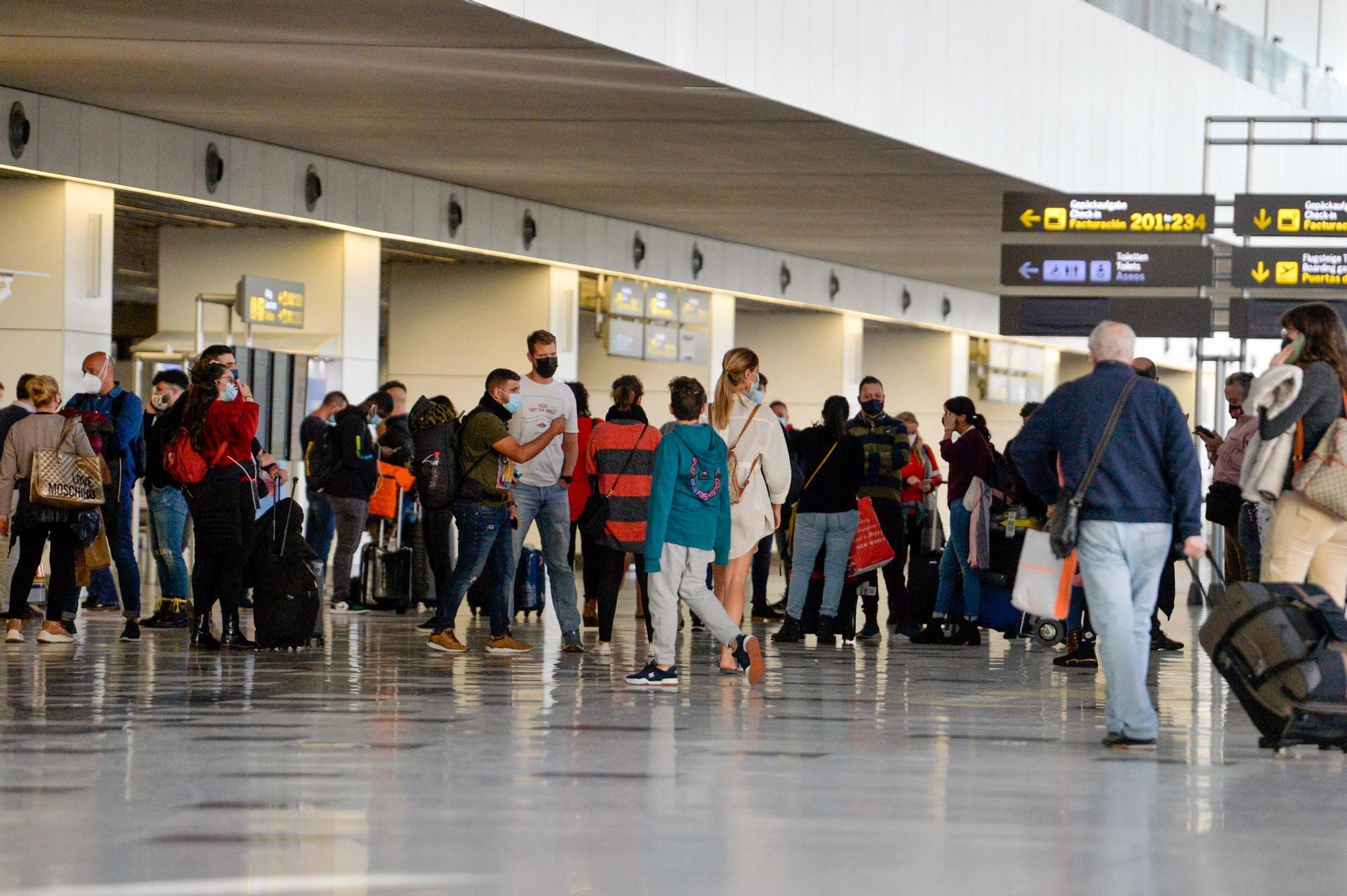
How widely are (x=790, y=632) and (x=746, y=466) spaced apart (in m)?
2.33

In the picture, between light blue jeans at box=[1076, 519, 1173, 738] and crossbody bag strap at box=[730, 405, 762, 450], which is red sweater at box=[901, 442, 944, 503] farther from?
light blue jeans at box=[1076, 519, 1173, 738]

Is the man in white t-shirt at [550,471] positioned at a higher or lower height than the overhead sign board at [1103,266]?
lower

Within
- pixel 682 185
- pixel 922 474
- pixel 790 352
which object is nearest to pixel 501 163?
pixel 682 185

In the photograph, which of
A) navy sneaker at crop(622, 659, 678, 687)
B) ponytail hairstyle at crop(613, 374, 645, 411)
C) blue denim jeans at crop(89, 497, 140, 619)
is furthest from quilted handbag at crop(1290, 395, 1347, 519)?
blue denim jeans at crop(89, 497, 140, 619)

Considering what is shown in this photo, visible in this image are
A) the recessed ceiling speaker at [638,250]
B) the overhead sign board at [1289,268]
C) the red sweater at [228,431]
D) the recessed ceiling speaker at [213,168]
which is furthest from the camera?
the recessed ceiling speaker at [638,250]

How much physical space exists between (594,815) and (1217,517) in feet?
18.1

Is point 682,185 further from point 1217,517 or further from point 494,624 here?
point 1217,517

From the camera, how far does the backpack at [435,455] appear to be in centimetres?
1302

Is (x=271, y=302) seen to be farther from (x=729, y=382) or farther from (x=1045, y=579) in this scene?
(x=1045, y=579)

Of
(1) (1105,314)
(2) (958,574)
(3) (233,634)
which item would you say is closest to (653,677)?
(3) (233,634)

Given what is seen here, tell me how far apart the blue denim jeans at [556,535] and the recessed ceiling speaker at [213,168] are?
6.81 m

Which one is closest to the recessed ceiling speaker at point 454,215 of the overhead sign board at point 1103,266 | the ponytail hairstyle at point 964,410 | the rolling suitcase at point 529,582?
the rolling suitcase at point 529,582

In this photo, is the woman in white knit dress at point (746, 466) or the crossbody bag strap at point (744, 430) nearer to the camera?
the woman in white knit dress at point (746, 466)

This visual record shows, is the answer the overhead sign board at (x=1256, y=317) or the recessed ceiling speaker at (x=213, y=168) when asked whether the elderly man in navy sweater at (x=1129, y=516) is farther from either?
the recessed ceiling speaker at (x=213, y=168)
